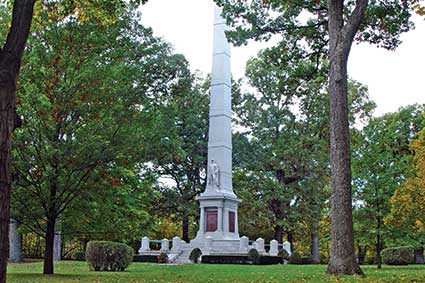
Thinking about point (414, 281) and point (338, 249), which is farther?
point (338, 249)

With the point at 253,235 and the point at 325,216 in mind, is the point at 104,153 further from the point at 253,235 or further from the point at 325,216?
the point at 253,235

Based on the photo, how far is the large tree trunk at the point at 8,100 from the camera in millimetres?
4578

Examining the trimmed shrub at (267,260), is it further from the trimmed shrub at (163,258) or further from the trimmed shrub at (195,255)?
the trimmed shrub at (163,258)

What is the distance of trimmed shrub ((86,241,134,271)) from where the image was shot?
15664mm

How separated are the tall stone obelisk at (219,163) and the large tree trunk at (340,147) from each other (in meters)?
16.8

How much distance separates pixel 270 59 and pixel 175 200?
21395 mm

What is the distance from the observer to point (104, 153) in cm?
1280

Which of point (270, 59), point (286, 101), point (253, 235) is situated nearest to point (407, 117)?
point (286, 101)

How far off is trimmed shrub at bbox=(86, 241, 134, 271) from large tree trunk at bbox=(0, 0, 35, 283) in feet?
37.0

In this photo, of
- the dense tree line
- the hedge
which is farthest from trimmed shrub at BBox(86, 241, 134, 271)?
the hedge

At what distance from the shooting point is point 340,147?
11.2 meters

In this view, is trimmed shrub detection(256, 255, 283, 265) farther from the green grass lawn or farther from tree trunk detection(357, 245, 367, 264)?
tree trunk detection(357, 245, 367, 264)

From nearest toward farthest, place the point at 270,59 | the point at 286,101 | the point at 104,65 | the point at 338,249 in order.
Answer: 1. the point at 338,249
2. the point at 104,65
3. the point at 270,59
4. the point at 286,101

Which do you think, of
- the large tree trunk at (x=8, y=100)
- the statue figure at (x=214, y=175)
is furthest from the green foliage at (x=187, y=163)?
the large tree trunk at (x=8, y=100)
